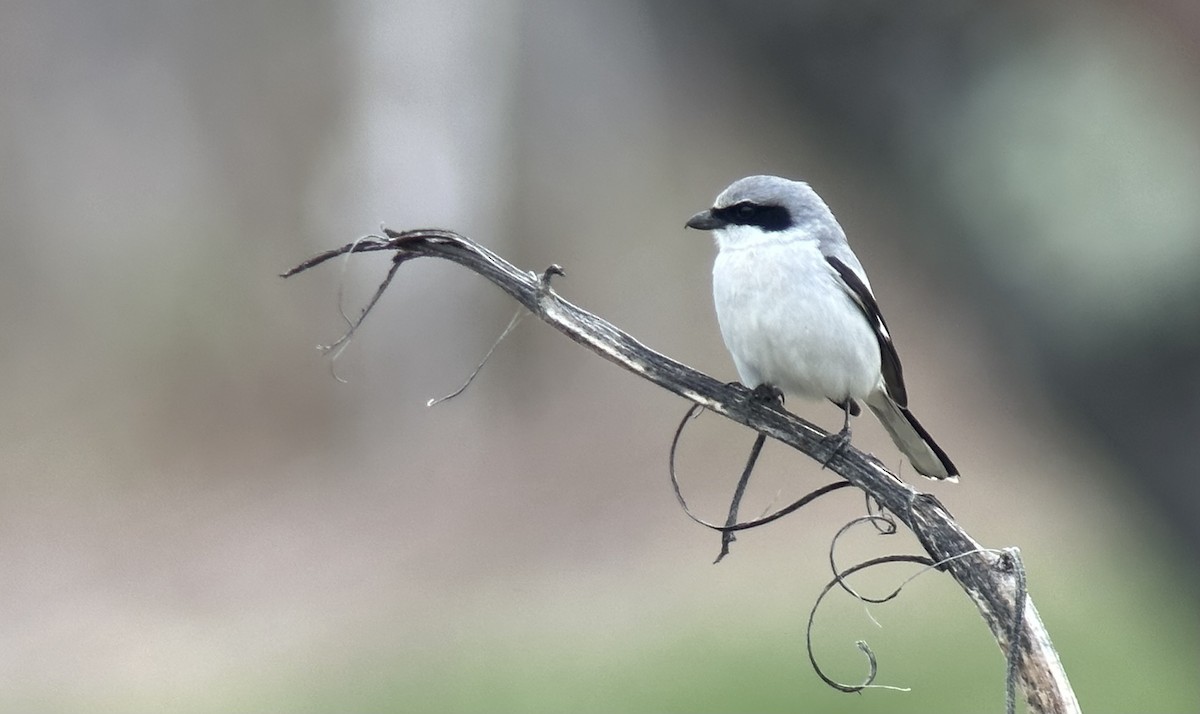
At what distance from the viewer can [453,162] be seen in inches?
394

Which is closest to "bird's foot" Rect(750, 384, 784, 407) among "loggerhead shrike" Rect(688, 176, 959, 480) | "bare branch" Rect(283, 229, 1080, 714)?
"loggerhead shrike" Rect(688, 176, 959, 480)

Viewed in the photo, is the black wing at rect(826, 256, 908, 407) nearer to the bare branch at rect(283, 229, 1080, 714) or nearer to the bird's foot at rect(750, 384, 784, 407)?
the bird's foot at rect(750, 384, 784, 407)

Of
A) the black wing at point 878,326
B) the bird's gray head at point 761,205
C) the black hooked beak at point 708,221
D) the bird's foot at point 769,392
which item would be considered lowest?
the bird's foot at point 769,392

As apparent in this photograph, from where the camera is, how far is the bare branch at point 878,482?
2064mm

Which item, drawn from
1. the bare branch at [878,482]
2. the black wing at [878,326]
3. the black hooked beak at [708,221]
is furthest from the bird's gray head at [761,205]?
the bare branch at [878,482]

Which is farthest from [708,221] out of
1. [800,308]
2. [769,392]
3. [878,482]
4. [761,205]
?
[878,482]

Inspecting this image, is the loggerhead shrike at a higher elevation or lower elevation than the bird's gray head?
lower

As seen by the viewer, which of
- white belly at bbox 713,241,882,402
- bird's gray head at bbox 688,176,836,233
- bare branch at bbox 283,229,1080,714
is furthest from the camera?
bird's gray head at bbox 688,176,836,233

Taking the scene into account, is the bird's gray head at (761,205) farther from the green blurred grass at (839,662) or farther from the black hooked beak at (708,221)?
the green blurred grass at (839,662)

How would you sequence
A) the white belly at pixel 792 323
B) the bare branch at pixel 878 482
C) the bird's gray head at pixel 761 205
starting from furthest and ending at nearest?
1. the bird's gray head at pixel 761 205
2. the white belly at pixel 792 323
3. the bare branch at pixel 878 482

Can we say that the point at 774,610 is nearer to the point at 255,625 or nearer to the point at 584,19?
the point at 255,625

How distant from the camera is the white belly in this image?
3320 mm

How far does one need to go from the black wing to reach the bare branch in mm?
1308

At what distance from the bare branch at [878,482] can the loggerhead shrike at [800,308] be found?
3.40 feet
